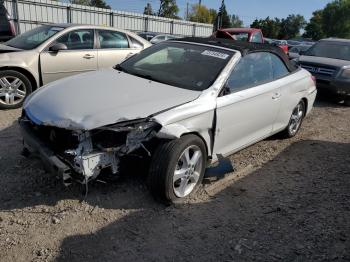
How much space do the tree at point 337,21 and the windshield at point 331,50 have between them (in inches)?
3040

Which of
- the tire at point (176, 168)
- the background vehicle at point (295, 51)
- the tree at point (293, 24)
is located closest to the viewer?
the tire at point (176, 168)

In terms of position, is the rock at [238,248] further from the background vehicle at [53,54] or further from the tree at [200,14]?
the tree at [200,14]

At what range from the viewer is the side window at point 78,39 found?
7.18 metres

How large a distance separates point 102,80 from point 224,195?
189cm

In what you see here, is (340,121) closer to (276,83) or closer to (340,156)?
(340,156)

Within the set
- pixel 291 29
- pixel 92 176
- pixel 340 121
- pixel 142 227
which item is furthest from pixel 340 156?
pixel 291 29

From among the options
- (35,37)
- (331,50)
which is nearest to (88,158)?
(35,37)

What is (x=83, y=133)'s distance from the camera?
132 inches

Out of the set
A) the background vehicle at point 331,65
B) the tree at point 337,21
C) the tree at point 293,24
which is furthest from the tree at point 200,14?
the background vehicle at point 331,65

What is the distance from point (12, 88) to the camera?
6.52 m

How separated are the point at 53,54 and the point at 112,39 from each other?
1.38m

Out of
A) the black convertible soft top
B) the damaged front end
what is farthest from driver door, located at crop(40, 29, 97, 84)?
the damaged front end

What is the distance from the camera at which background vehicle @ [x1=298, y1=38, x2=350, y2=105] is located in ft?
30.5

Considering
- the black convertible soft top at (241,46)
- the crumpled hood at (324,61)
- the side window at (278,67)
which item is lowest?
the crumpled hood at (324,61)
